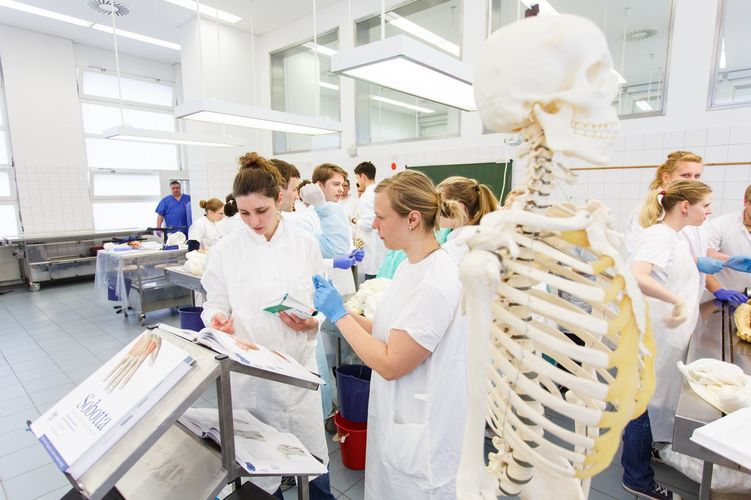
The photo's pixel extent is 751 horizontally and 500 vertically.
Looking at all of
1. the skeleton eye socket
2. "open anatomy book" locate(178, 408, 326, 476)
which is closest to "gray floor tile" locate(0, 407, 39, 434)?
"open anatomy book" locate(178, 408, 326, 476)

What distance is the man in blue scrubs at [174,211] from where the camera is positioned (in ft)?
23.2

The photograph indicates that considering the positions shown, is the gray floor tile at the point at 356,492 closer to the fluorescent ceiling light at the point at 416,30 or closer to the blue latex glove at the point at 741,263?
the blue latex glove at the point at 741,263

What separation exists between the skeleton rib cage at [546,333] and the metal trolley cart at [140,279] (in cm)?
524

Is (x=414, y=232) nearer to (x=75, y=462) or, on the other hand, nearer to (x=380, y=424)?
(x=380, y=424)

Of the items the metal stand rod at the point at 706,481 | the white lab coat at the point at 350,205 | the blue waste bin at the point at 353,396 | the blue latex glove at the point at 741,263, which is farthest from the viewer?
the white lab coat at the point at 350,205

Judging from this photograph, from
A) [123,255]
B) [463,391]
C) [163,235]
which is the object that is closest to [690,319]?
[463,391]

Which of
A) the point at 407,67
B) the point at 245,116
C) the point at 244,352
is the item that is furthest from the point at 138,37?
the point at 244,352

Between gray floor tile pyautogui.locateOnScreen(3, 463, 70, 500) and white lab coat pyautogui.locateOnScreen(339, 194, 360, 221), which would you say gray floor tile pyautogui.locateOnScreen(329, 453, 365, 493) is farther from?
white lab coat pyautogui.locateOnScreen(339, 194, 360, 221)

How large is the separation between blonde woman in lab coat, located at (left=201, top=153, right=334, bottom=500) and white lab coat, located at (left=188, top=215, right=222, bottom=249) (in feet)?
11.4

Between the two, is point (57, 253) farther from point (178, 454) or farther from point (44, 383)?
point (178, 454)

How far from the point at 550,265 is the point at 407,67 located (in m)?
1.77

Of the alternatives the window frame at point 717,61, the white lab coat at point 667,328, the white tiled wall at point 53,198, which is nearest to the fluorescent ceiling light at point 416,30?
the window frame at point 717,61

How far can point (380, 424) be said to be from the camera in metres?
1.38

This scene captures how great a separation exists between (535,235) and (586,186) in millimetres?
3874
